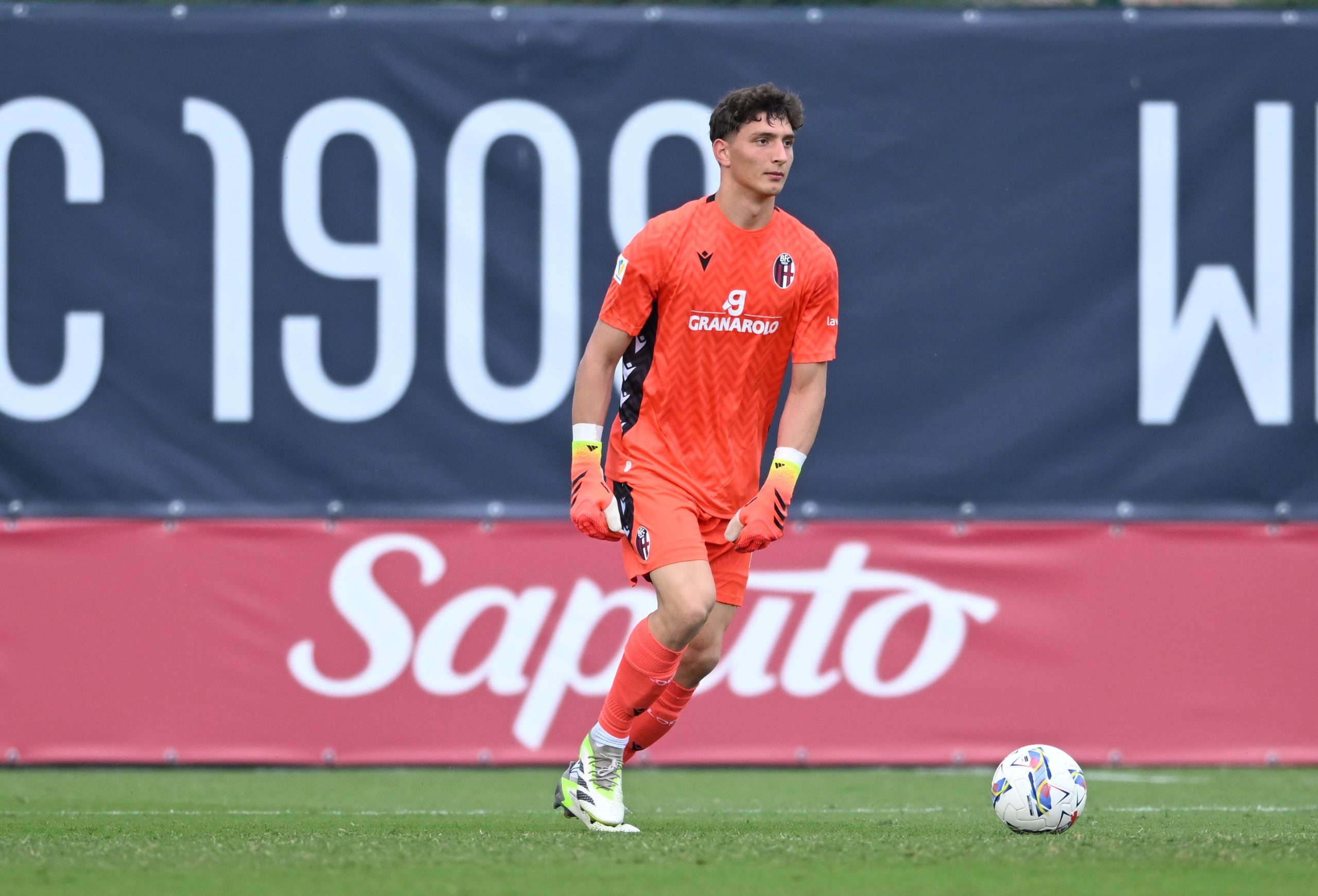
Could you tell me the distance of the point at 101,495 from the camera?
27.9ft

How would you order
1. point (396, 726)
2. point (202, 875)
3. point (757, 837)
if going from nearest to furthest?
point (202, 875)
point (757, 837)
point (396, 726)

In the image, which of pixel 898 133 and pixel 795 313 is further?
pixel 898 133

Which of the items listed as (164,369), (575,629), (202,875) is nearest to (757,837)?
(202,875)

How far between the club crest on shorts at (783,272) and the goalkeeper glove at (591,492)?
2.42ft

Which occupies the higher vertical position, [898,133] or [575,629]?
[898,133]

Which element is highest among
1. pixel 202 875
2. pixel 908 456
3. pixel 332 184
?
pixel 332 184

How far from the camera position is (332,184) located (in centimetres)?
866

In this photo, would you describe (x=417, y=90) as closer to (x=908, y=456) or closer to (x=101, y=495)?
(x=101, y=495)

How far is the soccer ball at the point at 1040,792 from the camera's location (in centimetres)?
520

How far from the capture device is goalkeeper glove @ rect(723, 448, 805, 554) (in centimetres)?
536

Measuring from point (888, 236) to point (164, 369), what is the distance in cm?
368

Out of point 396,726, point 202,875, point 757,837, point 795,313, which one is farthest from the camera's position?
point 396,726

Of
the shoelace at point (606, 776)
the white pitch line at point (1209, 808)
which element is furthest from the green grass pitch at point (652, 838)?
the shoelace at point (606, 776)

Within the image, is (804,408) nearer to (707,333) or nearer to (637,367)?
(707,333)
